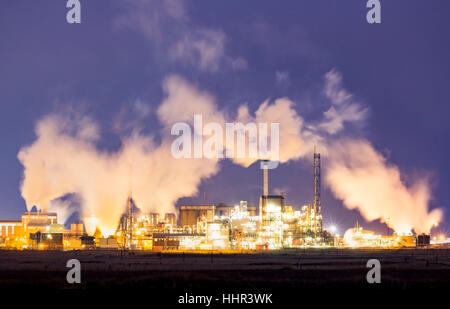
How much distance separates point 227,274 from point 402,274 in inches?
613

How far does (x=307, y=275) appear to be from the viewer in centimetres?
5012

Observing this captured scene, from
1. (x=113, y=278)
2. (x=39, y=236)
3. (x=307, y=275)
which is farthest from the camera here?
(x=39, y=236)

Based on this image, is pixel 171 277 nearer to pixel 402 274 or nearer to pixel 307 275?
pixel 307 275
